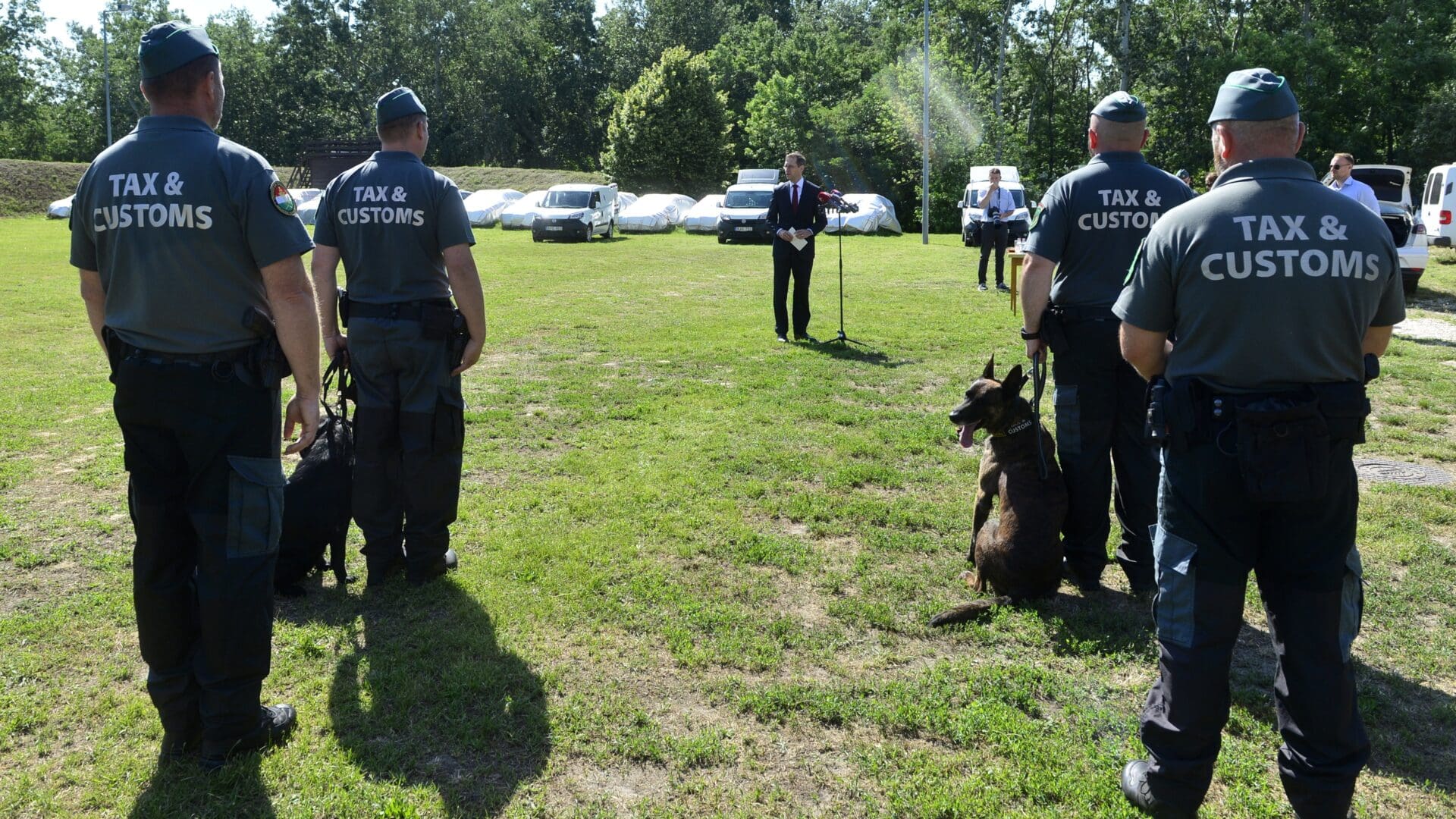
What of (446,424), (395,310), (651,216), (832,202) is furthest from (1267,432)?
(651,216)

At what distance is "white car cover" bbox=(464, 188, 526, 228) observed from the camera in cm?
3841

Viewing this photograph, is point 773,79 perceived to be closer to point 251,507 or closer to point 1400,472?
point 1400,472

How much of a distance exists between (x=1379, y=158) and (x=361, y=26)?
216ft

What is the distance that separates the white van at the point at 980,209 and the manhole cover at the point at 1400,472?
972 centimetres

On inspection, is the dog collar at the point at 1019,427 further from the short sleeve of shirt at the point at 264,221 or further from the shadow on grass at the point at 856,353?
the shadow on grass at the point at 856,353

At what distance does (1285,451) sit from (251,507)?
3072mm

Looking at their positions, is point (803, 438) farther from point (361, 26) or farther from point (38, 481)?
point (361, 26)

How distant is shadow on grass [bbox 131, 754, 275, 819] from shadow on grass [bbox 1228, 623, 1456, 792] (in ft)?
10.5

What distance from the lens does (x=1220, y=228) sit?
259cm

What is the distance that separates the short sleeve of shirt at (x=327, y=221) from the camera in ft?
14.5

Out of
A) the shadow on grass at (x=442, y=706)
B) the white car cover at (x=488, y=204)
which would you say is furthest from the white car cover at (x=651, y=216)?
the shadow on grass at (x=442, y=706)

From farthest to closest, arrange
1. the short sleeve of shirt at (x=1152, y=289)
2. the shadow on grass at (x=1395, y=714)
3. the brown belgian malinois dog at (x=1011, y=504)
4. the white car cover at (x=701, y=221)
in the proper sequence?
the white car cover at (x=701, y=221), the brown belgian malinois dog at (x=1011, y=504), the shadow on grass at (x=1395, y=714), the short sleeve of shirt at (x=1152, y=289)

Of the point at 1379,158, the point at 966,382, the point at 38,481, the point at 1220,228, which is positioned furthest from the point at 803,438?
the point at 1379,158

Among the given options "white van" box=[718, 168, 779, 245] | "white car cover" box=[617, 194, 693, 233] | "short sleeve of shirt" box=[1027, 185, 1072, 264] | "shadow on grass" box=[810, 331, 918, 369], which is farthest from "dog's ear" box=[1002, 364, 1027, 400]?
"white car cover" box=[617, 194, 693, 233]
